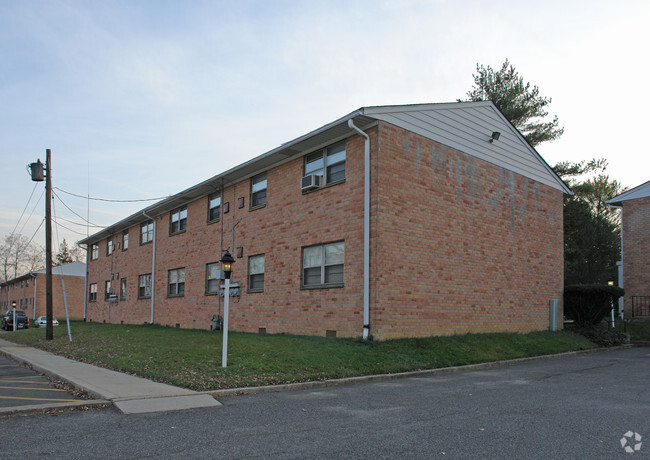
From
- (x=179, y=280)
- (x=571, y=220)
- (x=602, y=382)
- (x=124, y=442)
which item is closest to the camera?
(x=124, y=442)

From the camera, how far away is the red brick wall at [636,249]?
23.8 m

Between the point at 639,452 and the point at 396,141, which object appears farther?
the point at 396,141

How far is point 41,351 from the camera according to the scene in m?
16.2

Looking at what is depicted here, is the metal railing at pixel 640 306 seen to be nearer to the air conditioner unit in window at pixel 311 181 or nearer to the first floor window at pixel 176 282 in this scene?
the air conditioner unit in window at pixel 311 181

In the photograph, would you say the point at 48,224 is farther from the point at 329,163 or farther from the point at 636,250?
the point at 636,250

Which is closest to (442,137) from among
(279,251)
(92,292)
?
(279,251)

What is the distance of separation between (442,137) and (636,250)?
1457cm

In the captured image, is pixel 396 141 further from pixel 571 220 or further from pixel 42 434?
pixel 571 220

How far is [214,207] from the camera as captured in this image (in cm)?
2061

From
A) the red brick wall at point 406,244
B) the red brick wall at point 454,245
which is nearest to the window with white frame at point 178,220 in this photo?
the red brick wall at point 406,244

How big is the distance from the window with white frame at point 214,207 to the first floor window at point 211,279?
5.84 feet

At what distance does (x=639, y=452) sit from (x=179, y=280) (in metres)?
19.7

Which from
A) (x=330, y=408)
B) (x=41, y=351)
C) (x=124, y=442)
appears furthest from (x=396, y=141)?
(x=41, y=351)

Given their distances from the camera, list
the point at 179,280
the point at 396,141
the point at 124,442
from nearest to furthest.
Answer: the point at 124,442, the point at 396,141, the point at 179,280
